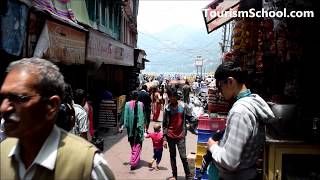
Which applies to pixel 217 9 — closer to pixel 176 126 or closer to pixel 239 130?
pixel 176 126

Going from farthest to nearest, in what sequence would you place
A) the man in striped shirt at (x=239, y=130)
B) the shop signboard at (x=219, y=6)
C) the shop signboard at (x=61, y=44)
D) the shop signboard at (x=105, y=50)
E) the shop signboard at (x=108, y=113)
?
the shop signboard at (x=108, y=113) → the shop signboard at (x=105, y=50) → the shop signboard at (x=219, y=6) → the shop signboard at (x=61, y=44) → the man in striped shirt at (x=239, y=130)

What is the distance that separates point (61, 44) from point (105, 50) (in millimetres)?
4246

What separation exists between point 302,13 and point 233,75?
236 cm

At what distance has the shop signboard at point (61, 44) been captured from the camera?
21.2ft

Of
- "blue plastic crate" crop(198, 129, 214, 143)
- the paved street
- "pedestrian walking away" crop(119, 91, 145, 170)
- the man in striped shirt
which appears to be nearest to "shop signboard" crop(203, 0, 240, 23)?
"pedestrian walking away" crop(119, 91, 145, 170)

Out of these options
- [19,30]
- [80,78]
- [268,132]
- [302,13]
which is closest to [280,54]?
[302,13]

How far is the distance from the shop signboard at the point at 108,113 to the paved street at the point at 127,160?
1.23ft

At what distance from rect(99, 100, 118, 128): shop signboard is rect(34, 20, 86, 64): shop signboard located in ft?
12.5

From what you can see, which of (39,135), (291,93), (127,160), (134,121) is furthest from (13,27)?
(127,160)

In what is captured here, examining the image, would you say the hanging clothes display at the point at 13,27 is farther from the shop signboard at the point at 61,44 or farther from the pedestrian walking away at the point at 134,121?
the pedestrian walking away at the point at 134,121

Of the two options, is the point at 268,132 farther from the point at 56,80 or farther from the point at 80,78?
the point at 80,78

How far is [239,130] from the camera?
3.05 metres

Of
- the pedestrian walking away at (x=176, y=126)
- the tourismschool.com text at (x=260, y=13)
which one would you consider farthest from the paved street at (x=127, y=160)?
the tourismschool.com text at (x=260, y=13)

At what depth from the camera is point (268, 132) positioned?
485 centimetres
